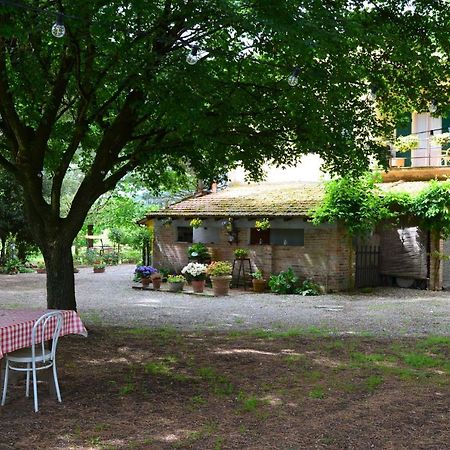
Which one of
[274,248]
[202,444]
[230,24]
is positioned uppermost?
[230,24]

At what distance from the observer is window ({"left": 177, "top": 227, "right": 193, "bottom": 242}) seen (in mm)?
22375

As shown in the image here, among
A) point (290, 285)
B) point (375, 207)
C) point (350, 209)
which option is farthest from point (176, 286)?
point (375, 207)

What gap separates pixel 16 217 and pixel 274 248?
12362 mm

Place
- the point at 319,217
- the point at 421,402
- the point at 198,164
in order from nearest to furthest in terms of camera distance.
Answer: the point at 421,402 < the point at 198,164 < the point at 319,217

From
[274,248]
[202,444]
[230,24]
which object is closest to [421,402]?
[202,444]

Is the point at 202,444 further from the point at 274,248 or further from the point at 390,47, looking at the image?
the point at 274,248

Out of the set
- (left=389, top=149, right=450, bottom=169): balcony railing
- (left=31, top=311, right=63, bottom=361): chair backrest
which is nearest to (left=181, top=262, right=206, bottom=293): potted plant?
(left=389, top=149, right=450, bottom=169): balcony railing

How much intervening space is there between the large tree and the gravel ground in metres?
3.57

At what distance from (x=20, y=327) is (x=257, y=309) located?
31.7 feet

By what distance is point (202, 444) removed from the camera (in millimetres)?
4902

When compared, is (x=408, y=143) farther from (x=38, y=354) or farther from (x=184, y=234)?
(x=38, y=354)

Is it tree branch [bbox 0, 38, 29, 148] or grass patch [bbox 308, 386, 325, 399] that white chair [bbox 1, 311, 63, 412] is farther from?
tree branch [bbox 0, 38, 29, 148]

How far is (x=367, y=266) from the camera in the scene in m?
19.8

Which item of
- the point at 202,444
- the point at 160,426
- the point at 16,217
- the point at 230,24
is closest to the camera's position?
the point at 202,444
